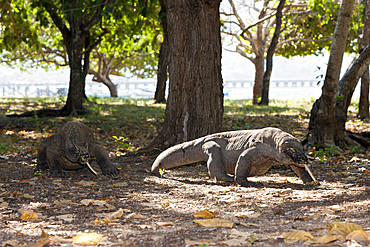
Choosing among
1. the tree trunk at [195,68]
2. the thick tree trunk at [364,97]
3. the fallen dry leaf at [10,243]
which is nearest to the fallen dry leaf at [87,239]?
the fallen dry leaf at [10,243]

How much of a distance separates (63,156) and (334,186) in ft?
11.1

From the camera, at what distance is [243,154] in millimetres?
4102

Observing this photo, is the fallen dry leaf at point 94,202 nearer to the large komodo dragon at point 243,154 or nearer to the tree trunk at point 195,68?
the large komodo dragon at point 243,154

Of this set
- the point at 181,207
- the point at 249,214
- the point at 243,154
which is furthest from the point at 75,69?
the point at 249,214

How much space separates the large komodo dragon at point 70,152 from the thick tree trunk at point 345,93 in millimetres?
4102

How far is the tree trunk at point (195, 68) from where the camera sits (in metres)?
5.55

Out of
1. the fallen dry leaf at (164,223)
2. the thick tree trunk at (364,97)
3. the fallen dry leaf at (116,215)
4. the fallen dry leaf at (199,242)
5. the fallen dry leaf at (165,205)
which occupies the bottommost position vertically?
the fallen dry leaf at (165,205)

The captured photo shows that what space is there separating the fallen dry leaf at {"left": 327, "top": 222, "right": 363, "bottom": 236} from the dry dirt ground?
4 cm

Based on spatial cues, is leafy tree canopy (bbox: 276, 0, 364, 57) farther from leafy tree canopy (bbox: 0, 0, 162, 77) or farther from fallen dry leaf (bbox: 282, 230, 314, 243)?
fallen dry leaf (bbox: 282, 230, 314, 243)

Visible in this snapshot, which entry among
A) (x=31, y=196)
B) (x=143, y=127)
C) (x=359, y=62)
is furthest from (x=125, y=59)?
(x=31, y=196)

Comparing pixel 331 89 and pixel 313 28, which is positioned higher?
pixel 313 28

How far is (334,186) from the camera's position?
3842 mm

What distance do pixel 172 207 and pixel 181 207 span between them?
81mm

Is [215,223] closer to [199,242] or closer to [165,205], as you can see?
[199,242]
